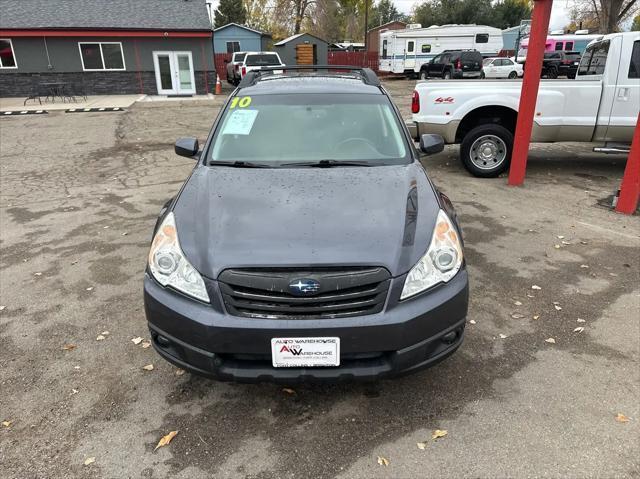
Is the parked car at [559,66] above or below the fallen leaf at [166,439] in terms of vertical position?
above

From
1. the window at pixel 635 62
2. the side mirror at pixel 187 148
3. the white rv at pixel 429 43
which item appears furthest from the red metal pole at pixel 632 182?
the white rv at pixel 429 43

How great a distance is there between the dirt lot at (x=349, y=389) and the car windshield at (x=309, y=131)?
4.79 ft

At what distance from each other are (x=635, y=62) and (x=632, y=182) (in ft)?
7.24

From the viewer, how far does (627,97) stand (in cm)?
696

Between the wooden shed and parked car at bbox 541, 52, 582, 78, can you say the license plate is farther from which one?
the wooden shed

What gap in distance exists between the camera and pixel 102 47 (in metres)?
22.0

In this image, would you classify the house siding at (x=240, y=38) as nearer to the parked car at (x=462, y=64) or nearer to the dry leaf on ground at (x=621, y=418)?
the parked car at (x=462, y=64)

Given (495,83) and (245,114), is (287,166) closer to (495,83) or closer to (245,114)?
(245,114)

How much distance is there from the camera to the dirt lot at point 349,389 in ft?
7.89

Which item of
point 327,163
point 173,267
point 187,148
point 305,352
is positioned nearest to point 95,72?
point 187,148

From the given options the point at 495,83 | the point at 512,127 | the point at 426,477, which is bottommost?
the point at 426,477

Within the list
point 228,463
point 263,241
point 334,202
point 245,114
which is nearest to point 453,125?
point 245,114

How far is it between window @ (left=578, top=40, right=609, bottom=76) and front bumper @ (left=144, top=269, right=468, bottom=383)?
664cm

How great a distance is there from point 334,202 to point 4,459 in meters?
2.17
